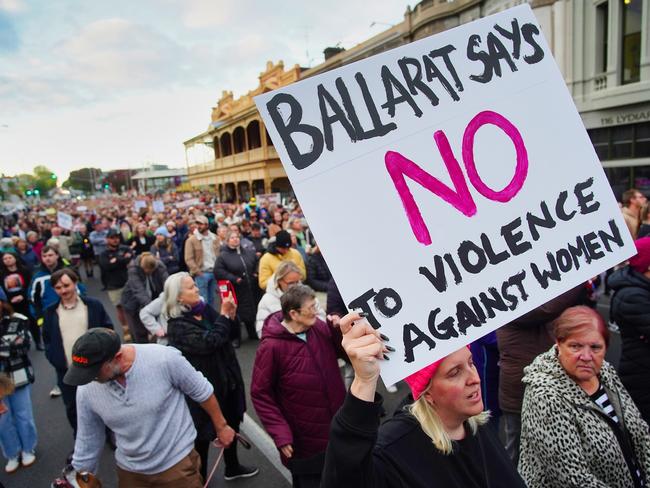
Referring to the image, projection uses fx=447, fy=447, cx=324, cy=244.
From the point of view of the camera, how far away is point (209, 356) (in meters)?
3.34

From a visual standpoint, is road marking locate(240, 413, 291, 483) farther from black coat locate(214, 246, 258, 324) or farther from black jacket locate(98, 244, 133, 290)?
black jacket locate(98, 244, 133, 290)

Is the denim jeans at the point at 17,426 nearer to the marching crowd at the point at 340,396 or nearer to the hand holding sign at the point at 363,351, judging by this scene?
the marching crowd at the point at 340,396

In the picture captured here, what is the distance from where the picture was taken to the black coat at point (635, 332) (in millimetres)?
2740

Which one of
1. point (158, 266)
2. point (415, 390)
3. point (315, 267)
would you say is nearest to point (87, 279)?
point (158, 266)

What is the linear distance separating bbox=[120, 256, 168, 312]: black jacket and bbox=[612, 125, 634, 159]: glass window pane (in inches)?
609

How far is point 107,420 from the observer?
8.13ft

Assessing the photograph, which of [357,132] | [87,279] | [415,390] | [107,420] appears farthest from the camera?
[87,279]

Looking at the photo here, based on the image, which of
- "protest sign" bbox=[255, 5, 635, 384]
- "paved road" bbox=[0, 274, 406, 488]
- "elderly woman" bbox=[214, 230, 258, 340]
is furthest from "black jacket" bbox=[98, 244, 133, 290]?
"protest sign" bbox=[255, 5, 635, 384]

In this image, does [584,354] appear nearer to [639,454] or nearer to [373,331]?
[639,454]

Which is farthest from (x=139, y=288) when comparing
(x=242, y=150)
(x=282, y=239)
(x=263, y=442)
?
(x=242, y=150)

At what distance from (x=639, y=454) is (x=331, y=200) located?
1.96 meters

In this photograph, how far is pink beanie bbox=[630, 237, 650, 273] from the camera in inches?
110

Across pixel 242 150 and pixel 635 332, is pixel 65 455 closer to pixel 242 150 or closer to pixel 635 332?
pixel 635 332

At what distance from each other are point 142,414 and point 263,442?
196 cm
